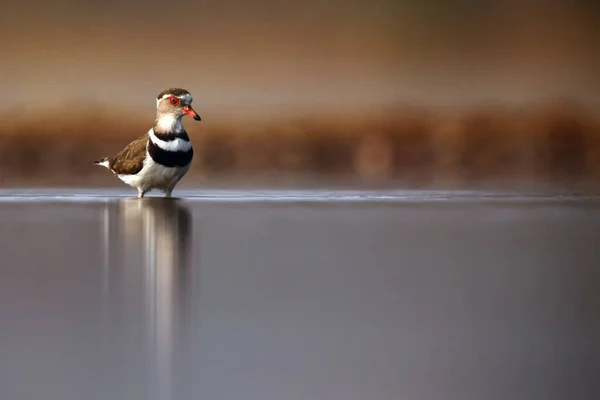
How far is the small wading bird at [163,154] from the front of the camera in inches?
346

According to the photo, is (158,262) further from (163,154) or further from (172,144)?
(172,144)

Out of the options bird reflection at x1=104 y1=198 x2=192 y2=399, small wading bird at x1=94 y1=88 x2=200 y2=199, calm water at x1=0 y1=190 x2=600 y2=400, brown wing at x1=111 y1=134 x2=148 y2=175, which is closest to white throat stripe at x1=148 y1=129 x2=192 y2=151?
small wading bird at x1=94 y1=88 x2=200 y2=199

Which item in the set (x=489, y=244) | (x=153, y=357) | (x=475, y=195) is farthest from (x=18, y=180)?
(x=153, y=357)

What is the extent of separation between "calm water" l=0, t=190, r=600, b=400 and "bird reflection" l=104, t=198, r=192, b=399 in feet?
0.04

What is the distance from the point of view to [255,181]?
1159cm

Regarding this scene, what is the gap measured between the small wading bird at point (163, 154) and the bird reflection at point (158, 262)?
589 mm

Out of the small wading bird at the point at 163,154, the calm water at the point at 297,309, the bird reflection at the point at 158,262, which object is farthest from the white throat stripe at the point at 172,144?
the calm water at the point at 297,309

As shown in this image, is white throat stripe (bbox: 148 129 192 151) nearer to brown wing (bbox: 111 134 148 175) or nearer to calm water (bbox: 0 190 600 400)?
brown wing (bbox: 111 134 148 175)

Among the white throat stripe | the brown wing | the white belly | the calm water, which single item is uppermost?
the white throat stripe

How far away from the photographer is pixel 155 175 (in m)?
8.81

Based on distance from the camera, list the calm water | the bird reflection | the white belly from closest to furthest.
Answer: the calm water
the bird reflection
the white belly

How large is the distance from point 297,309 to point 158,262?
120cm

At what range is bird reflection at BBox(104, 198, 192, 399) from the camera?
123 inches

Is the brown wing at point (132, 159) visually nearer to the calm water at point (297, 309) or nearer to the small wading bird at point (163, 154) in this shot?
the small wading bird at point (163, 154)
